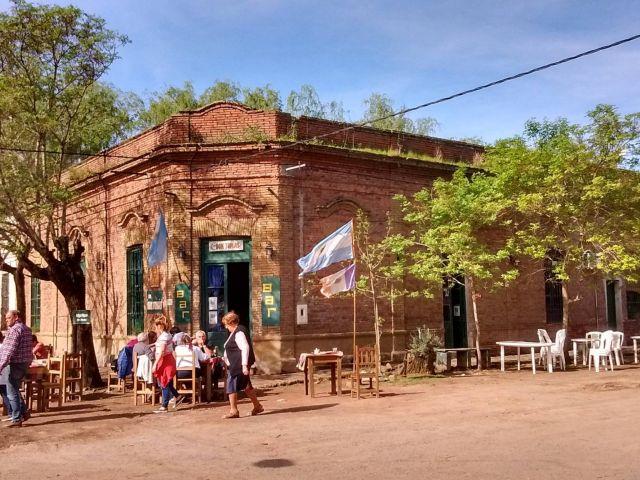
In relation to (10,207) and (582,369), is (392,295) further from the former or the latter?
(10,207)

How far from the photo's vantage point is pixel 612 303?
24.5 metres

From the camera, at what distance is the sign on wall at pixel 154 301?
56.1ft

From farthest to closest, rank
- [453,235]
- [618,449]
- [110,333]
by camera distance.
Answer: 1. [110,333]
2. [453,235]
3. [618,449]

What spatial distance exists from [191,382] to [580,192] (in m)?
10.2

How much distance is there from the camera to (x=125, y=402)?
42.1 feet

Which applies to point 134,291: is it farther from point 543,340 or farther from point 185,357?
point 543,340

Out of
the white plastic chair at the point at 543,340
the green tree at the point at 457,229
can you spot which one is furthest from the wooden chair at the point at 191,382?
the white plastic chair at the point at 543,340

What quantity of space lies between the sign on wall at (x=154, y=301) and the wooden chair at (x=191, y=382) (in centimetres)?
495

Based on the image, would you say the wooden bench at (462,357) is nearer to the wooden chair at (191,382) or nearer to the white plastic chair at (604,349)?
the white plastic chair at (604,349)

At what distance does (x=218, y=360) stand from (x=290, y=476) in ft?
21.2

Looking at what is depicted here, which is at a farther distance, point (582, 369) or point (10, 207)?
point (582, 369)

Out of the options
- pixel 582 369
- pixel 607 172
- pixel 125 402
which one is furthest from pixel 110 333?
pixel 607 172

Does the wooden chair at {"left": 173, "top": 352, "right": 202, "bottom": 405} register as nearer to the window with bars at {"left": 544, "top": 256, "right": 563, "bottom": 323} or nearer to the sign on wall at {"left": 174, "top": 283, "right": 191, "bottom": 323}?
the sign on wall at {"left": 174, "top": 283, "right": 191, "bottom": 323}

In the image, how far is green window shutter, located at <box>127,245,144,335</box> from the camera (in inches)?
725
